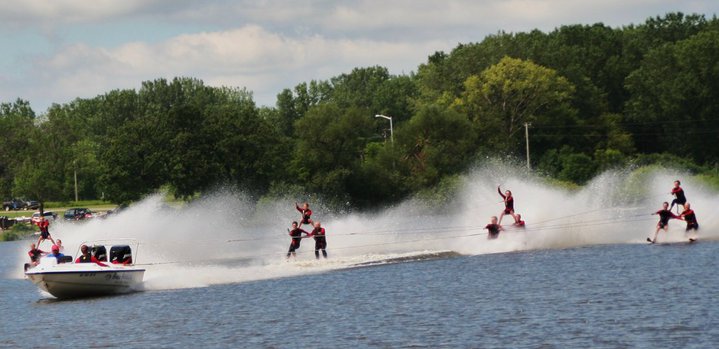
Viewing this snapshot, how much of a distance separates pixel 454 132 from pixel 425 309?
233 feet

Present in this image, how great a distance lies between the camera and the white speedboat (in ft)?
129

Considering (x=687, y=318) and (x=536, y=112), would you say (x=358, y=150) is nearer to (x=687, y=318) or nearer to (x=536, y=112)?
(x=536, y=112)

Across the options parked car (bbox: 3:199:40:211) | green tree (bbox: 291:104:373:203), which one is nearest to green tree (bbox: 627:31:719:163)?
green tree (bbox: 291:104:373:203)

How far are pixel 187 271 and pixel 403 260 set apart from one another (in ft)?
27.7

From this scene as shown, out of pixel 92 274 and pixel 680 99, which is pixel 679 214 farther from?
pixel 680 99

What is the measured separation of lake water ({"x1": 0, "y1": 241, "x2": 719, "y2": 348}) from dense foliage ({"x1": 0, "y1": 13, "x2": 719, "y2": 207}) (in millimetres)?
54166

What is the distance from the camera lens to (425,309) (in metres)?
35.6

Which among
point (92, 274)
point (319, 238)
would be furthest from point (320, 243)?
point (92, 274)

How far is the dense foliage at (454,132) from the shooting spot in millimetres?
102188

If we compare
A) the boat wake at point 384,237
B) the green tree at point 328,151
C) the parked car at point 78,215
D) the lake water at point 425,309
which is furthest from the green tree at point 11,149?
the lake water at point 425,309

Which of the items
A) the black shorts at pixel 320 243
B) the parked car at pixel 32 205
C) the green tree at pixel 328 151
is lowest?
the black shorts at pixel 320 243

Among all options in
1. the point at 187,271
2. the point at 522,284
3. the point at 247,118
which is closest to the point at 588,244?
the point at 522,284

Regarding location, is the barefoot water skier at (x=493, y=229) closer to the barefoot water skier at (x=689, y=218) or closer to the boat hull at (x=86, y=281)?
the barefoot water skier at (x=689, y=218)

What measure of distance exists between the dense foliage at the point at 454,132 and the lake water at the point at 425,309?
178 feet
